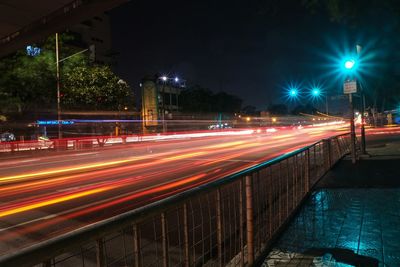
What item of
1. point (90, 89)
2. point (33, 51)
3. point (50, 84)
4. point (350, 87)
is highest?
point (33, 51)

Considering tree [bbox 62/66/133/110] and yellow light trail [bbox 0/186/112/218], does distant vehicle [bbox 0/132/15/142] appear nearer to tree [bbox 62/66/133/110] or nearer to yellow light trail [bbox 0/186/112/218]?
tree [bbox 62/66/133/110]

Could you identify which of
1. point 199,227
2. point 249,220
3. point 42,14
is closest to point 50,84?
point 42,14

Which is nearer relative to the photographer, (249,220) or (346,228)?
(249,220)

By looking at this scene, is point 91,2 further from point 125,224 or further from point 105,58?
point 105,58

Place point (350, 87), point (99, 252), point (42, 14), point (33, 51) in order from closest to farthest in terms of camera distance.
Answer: point (99, 252) → point (42, 14) → point (350, 87) → point (33, 51)

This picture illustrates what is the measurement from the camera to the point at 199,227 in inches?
234

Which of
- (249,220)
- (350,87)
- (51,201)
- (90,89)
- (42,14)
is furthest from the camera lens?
(90,89)

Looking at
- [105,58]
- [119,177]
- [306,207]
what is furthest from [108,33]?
[306,207]

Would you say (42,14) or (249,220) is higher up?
(42,14)

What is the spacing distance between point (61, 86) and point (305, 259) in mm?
30271

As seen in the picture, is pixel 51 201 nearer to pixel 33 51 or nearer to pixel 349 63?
pixel 349 63

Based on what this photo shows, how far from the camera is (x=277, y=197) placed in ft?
21.6

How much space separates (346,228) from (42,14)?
9774 mm

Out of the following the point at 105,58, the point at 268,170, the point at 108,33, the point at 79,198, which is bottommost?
the point at 79,198
